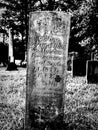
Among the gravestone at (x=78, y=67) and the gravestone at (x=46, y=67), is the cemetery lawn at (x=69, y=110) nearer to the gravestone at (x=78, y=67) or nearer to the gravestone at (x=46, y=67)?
the gravestone at (x=46, y=67)

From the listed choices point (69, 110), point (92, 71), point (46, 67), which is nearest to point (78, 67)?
point (92, 71)

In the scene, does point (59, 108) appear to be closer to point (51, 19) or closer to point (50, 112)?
point (50, 112)

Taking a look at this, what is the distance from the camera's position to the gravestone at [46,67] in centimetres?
391

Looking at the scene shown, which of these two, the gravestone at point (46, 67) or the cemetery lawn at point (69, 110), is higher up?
the gravestone at point (46, 67)

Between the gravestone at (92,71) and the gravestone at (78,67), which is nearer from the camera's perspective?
the gravestone at (92,71)

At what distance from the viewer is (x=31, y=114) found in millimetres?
4125

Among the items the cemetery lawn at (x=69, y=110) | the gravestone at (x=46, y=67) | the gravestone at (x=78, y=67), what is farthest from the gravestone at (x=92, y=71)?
the gravestone at (x=46, y=67)

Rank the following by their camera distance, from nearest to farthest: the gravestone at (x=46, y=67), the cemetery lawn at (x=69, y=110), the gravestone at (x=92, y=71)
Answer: the gravestone at (x=46, y=67) → the cemetery lawn at (x=69, y=110) → the gravestone at (x=92, y=71)

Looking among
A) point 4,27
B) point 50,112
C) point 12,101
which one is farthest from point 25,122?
point 4,27

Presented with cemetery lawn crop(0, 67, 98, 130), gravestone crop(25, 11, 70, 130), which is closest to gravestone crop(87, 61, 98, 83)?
cemetery lawn crop(0, 67, 98, 130)

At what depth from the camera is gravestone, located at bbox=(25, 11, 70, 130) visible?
391 cm

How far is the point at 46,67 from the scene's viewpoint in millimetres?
4004

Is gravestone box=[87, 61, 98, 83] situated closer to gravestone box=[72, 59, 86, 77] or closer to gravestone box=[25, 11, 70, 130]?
gravestone box=[72, 59, 86, 77]

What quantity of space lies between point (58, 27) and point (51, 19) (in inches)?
7.7
